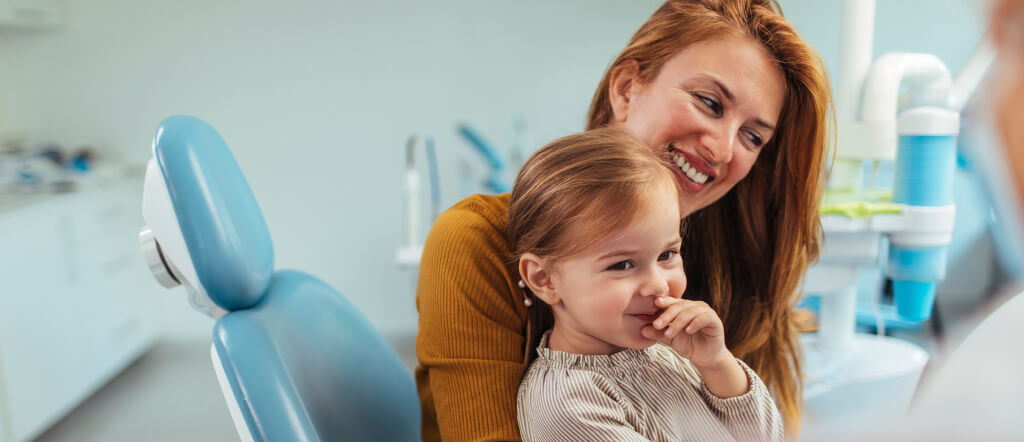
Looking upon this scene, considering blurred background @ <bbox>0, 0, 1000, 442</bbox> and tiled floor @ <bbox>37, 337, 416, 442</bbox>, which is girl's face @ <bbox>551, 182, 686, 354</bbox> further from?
blurred background @ <bbox>0, 0, 1000, 442</bbox>

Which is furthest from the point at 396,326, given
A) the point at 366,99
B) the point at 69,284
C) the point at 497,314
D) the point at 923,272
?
the point at 497,314

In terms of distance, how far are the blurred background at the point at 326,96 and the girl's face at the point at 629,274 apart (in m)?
2.28

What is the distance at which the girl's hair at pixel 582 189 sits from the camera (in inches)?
30.8

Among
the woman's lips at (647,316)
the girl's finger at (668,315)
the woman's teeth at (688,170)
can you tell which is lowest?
the woman's lips at (647,316)

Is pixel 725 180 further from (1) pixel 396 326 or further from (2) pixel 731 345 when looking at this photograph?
(1) pixel 396 326

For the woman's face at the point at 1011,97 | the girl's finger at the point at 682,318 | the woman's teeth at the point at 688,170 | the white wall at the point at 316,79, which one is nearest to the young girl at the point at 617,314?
the girl's finger at the point at 682,318

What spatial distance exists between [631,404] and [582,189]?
0.74 feet

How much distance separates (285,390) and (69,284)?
216 centimetres

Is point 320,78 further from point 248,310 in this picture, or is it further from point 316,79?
point 248,310

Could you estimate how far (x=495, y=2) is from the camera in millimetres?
3172

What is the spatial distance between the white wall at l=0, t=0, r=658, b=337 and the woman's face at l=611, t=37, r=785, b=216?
220 cm

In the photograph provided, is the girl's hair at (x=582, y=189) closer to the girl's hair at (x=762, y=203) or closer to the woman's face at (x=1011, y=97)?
the girl's hair at (x=762, y=203)

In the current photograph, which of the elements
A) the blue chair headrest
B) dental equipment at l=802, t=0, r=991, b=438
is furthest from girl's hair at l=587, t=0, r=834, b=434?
the blue chair headrest

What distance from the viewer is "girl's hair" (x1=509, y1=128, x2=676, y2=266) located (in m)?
0.78
